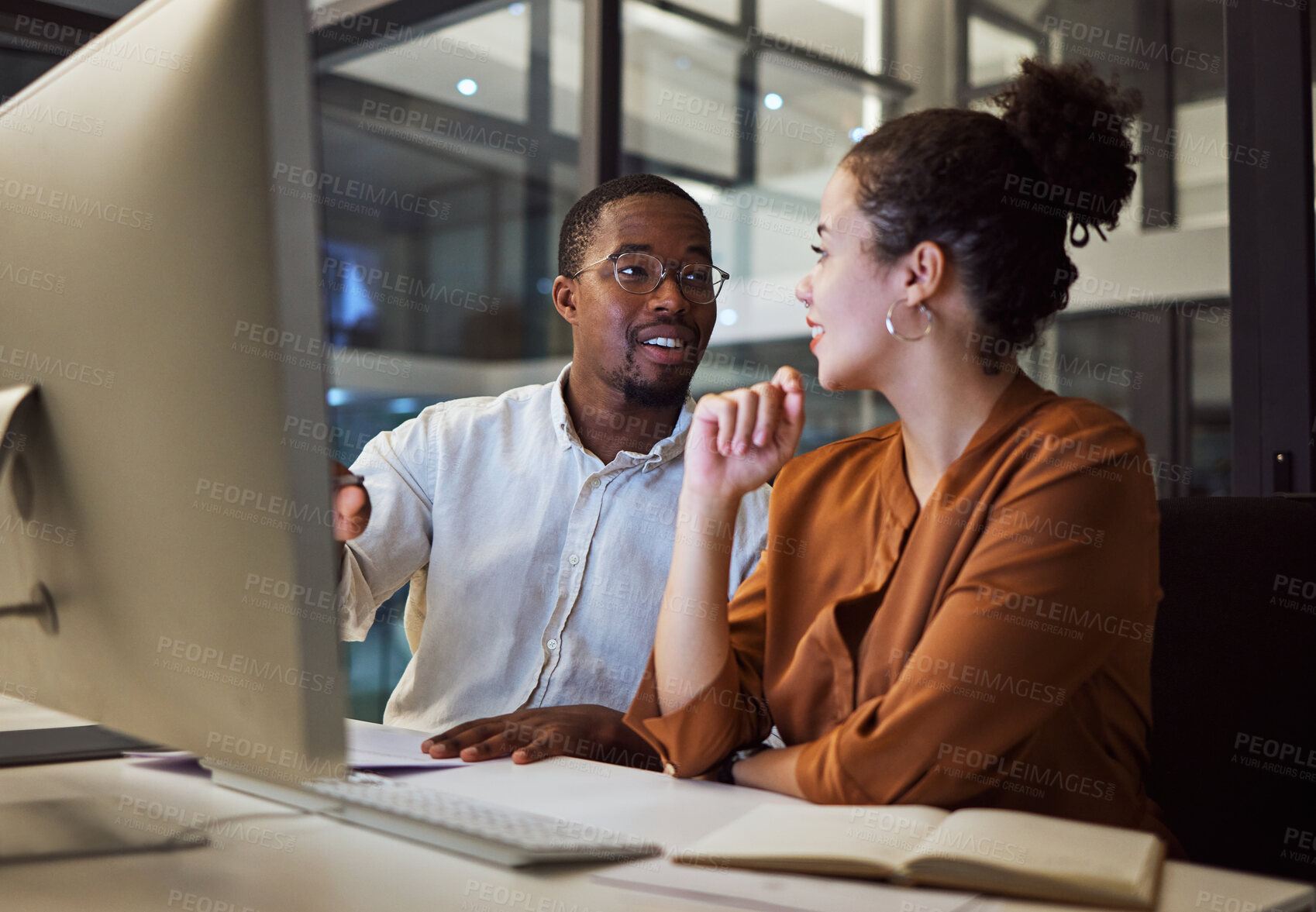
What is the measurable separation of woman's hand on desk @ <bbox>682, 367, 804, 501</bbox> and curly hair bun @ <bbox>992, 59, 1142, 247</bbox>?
0.37 metres

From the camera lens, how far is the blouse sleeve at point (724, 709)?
115cm

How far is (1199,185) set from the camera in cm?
396

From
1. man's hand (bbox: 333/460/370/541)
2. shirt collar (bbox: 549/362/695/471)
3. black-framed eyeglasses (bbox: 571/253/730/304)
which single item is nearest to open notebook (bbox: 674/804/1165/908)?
man's hand (bbox: 333/460/370/541)

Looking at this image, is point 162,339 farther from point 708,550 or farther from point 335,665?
point 708,550

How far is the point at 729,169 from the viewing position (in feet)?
16.9

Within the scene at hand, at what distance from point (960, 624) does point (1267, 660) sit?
19.2 inches

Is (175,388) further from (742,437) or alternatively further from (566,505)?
(566,505)

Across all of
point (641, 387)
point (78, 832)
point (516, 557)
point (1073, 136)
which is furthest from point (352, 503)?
point (1073, 136)

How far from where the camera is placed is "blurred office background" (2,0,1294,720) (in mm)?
3990

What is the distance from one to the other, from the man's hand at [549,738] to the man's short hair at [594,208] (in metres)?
0.86

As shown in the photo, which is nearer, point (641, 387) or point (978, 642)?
point (978, 642)

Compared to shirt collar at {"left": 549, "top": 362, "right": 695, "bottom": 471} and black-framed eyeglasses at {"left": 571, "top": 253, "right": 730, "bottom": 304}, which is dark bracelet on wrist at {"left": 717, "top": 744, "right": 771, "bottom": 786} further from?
black-framed eyeglasses at {"left": 571, "top": 253, "right": 730, "bottom": 304}

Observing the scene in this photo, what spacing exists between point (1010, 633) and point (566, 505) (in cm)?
82

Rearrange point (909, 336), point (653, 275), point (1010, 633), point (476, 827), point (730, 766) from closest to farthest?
point (476, 827), point (1010, 633), point (730, 766), point (909, 336), point (653, 275)
